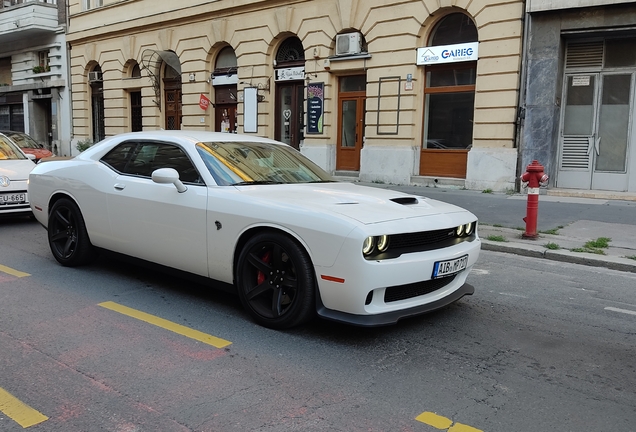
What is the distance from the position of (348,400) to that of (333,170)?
14386mm

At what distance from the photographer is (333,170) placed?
17484mm

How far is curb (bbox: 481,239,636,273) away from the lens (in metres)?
7.19

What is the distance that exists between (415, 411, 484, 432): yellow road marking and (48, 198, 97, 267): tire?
171 inches

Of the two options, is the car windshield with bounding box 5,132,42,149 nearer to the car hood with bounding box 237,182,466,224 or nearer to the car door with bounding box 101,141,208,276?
the car door with bounding box 101,141,208,276

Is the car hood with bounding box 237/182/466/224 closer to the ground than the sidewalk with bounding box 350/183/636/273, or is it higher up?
higher up

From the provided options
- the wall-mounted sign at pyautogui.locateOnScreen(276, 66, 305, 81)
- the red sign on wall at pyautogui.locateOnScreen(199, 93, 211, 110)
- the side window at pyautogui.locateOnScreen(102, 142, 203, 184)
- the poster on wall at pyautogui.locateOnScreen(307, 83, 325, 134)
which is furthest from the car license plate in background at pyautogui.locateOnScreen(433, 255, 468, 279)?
the red sign on wall at pyautogui.locateOnScreen(199, 93, 211, 110)

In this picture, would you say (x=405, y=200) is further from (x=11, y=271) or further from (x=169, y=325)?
(x=11, y=271)

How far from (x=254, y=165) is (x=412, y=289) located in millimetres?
Result: 1957

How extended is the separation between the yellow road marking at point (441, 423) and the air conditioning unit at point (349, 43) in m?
14.3

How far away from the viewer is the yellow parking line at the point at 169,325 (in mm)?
4219

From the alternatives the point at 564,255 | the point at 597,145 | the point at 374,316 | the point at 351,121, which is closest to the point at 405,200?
the point at 374,316

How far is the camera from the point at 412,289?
4.27 m

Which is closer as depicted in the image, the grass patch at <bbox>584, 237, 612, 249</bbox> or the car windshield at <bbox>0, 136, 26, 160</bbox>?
the grass patch at <bbox>584, 237, 612, 249</bbox>

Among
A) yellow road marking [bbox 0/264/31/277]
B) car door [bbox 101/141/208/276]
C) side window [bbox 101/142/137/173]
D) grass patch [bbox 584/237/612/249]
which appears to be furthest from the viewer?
grass patch [bbox 584/237/612/249]
